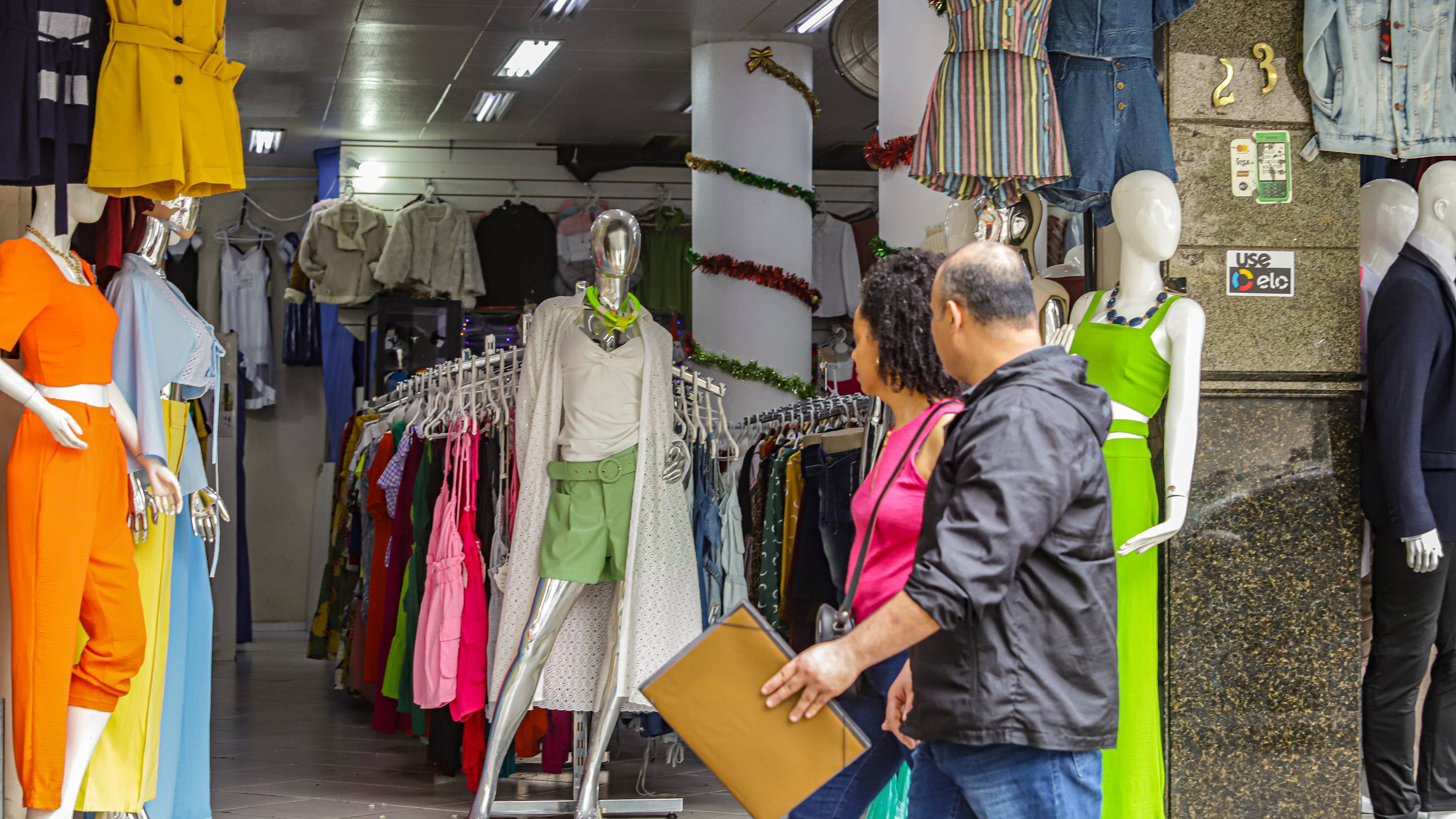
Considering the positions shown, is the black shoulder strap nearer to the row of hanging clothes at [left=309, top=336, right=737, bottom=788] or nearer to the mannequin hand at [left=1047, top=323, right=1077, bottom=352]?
the mannequin hand at [left=1047, top=323, right=1077, bottom=352]

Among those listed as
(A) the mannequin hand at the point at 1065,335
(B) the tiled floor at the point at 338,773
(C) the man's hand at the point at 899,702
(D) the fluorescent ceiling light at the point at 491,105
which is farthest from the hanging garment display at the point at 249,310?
(C) the man's hand at the point at 899,702

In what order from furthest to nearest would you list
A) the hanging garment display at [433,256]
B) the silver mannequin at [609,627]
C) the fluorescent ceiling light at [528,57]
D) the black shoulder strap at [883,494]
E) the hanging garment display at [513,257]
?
1. the hanging garment display at [513,257]
2. the hanging garment display at [433,256]
3. the fluorescent ceiling light at [528,57]
4. the silver mannequin at [609,627]
5. the black shoulder strap at [883,494]

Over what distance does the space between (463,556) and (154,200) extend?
1651 millimetres

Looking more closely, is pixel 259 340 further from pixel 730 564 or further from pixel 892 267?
pixel 892 267

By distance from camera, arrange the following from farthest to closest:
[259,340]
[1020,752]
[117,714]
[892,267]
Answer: [259,340] < [117,714] < [892,267] < [1020,752]

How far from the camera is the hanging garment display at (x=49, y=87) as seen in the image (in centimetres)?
316

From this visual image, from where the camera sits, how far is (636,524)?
14.8ft

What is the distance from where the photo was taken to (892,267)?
2.54 m

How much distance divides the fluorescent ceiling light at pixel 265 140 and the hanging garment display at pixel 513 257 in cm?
172

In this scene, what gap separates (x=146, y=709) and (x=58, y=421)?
1026mm

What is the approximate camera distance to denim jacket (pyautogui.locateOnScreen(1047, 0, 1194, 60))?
3.94 m

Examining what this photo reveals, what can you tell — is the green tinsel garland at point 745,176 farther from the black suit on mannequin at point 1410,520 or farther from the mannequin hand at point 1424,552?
the mannequin hand at point 1424,552

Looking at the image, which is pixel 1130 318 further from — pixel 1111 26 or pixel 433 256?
pixel 433 256

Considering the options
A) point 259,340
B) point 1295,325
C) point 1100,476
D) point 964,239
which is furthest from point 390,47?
point 1100,476
